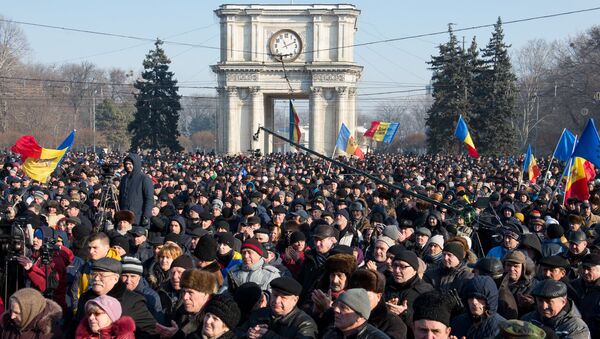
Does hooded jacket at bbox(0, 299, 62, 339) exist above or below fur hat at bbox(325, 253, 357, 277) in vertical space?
below

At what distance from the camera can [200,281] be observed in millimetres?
7492

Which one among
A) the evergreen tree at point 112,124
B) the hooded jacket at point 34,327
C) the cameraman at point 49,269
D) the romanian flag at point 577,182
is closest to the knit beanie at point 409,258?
the hooded jacket at point 34,327

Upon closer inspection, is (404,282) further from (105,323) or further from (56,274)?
(56,274)

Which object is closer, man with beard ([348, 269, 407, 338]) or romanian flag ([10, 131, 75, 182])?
man with beard ([348, 269, 407, 338])

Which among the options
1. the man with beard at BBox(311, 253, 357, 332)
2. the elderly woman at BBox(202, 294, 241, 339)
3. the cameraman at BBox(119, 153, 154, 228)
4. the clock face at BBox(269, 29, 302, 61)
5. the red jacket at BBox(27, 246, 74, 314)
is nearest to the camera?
the elderly woman at BBox(202, 294, 241, 339)

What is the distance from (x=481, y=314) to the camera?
726cm

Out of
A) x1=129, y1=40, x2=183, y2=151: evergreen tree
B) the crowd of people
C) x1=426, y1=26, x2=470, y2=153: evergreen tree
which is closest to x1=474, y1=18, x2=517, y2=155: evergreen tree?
x1=426, y1=26, x2=470, y2=153: evergreen tree

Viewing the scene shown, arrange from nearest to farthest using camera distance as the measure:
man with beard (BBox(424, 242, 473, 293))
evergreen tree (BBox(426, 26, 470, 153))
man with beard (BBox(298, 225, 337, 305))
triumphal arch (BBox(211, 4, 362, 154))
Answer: man with beard (BBox(424, 242, 473, 293))
man with beard (BBox(298, 225, 337, 305))
evergreen tree (BBox(426, 26, 470, 153))
triumphal arch (BBox(211, 4, 362, 154))

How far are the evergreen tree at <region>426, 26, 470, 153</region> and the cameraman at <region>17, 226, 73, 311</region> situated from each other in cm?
5189

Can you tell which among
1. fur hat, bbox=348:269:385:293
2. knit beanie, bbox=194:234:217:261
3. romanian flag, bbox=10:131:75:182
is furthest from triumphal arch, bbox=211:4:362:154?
fur hat, bbox=348:269:385:293

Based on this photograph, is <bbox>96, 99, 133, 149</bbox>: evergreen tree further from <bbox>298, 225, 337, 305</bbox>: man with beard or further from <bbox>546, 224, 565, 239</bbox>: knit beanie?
<bbox>298, 225, 337, 305</bbox>: man with beard

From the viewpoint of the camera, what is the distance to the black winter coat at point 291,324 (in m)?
7.09

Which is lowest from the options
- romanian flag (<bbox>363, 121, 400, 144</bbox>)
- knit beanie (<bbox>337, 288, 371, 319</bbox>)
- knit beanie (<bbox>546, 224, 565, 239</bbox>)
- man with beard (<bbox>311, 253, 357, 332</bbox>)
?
romanian flag (<bbox>363, 121, 400, 144</bbox>)

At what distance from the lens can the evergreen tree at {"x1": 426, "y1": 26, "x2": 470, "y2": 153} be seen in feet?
201
